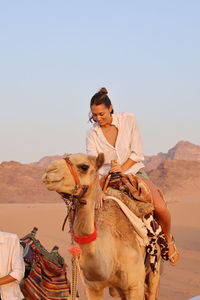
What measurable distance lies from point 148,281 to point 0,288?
2522 mm

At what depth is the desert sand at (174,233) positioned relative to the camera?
36.6 feet

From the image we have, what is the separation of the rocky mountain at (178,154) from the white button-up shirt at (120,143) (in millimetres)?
79303

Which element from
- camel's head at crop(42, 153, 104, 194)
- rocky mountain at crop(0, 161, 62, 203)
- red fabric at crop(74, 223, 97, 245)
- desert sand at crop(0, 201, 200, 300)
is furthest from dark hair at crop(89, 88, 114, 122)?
rocky mountain at crop(0, 161, 62, 203)

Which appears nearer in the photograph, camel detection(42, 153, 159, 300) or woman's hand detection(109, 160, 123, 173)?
camel detection(42, 153, 159, 300)

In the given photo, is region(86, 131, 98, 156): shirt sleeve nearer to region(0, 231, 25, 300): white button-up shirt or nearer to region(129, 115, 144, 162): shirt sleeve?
region(129, 115, 144, 162): shirt sleeve

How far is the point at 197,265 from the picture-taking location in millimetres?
13906

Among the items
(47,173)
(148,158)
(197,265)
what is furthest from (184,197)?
(148,158)

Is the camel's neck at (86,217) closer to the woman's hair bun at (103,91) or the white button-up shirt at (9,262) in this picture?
the white button-up shirt at (9,262)

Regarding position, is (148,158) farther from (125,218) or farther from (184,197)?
(125,218)

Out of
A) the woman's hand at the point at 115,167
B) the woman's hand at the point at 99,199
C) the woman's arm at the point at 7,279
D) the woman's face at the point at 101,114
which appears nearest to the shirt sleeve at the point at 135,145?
the woman's face at the point at 101,114

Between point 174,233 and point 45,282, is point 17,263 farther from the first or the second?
point 174,233

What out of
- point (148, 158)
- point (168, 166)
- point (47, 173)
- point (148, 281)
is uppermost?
point (47, 173)

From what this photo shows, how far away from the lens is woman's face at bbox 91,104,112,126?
21.1 feet

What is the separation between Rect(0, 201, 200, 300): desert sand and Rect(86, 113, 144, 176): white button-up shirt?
13.3ft
